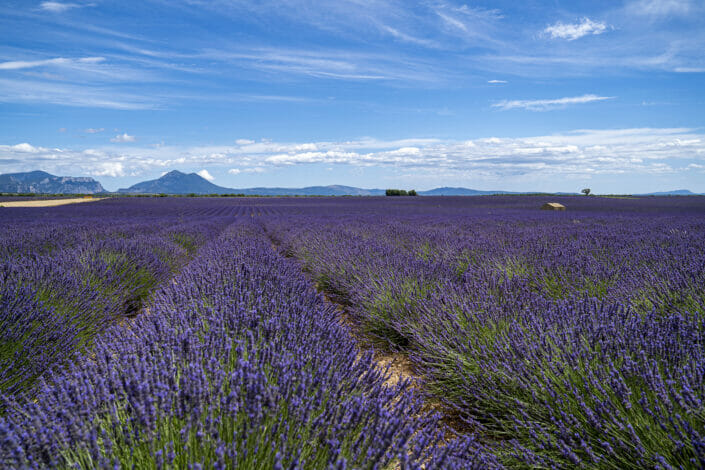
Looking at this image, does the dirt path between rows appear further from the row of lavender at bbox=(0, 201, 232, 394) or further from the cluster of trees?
the cluster of trees

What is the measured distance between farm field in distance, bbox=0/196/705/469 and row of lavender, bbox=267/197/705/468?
0.05ft

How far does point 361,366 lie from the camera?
1444 millimetres

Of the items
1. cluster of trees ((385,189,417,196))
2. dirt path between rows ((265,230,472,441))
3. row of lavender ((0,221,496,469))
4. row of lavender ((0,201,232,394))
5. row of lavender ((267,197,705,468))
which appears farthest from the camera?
cluster of trees ((385,189,417,196))

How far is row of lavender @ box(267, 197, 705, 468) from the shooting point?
1269mm

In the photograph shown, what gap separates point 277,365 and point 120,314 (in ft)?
9.77

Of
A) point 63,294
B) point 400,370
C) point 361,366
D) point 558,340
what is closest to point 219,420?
point 361,366

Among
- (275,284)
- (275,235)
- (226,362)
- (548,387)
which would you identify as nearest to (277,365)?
(226,362)

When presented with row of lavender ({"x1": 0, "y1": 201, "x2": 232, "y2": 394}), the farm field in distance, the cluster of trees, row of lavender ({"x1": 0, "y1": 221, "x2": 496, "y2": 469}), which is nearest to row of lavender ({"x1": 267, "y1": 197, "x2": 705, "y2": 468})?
the farm field in distance

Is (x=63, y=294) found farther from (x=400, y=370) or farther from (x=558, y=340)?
(x=558, y=340)

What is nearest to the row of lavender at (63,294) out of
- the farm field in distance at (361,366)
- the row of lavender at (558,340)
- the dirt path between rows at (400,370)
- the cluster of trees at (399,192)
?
the farm field in distance at (361,366)

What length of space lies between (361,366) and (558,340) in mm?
968

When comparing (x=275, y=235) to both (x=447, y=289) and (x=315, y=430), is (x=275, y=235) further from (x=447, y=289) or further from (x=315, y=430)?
(x=315, y=430)

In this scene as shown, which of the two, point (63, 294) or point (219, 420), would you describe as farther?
point (63, 294)

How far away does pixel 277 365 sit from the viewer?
51.2 inches
